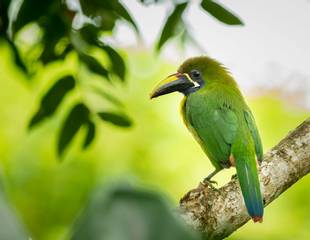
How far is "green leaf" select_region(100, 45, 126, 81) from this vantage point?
193 centimetres

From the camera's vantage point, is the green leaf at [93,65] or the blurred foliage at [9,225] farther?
the green leaf at [93,65]

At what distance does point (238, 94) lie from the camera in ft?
7.36

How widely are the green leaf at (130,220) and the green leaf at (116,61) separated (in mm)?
1520

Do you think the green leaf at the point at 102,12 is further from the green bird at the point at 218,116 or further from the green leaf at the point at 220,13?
the green bird at the point at 218,116

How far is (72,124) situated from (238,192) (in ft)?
1.93

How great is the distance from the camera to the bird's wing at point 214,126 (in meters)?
2.05

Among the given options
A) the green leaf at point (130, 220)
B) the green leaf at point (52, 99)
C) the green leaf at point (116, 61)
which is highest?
the green leaf at point (130, 220)

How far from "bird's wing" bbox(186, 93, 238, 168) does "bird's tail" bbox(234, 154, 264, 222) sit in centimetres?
9

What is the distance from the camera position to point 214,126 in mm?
2084

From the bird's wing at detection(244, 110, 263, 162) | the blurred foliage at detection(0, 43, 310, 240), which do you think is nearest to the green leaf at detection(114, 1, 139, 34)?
the bird's wing at detection(244, 110, 263, 162)

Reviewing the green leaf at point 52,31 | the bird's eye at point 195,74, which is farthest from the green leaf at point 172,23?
the bird's eye at point 195,74

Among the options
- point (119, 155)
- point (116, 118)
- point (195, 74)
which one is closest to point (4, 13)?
point (116, 118)

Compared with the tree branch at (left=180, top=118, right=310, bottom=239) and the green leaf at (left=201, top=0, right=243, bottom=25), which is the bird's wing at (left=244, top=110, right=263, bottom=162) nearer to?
the tree branch at (left=180, top=118, right=310, bottom=239)

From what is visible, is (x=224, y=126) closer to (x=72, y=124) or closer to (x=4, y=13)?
(x=72, y=124)
